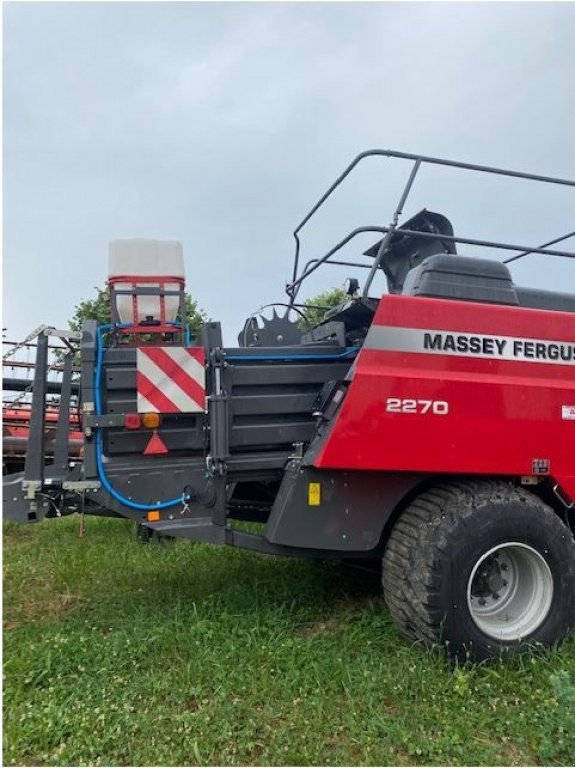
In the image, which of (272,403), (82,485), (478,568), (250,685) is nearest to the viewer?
(250,685)

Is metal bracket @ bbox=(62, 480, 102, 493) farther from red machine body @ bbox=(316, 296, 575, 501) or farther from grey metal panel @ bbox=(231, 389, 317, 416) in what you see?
red machine body @ bbox=(316, 296, 575, 501)

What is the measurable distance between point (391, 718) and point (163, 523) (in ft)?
4.99

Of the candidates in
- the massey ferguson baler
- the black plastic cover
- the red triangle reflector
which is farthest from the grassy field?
the black plastic cover

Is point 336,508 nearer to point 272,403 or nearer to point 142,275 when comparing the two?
point 272,403

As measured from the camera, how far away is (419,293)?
3.58m

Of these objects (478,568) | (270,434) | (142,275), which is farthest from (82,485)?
(478,568)

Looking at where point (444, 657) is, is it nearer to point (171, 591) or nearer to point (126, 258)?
point (171, 591)

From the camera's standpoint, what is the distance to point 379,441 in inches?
130

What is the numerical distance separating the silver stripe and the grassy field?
164cm

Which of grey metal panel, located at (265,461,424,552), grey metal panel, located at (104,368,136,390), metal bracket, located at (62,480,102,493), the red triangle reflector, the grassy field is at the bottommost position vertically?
the grassy field

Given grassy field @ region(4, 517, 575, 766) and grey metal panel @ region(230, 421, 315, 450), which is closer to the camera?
grassy field @ region(4, 517, 575, 766)

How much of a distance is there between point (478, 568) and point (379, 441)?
996 millimetres

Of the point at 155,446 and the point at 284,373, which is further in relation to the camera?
the point at 284,373

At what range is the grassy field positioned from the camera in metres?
2.55
